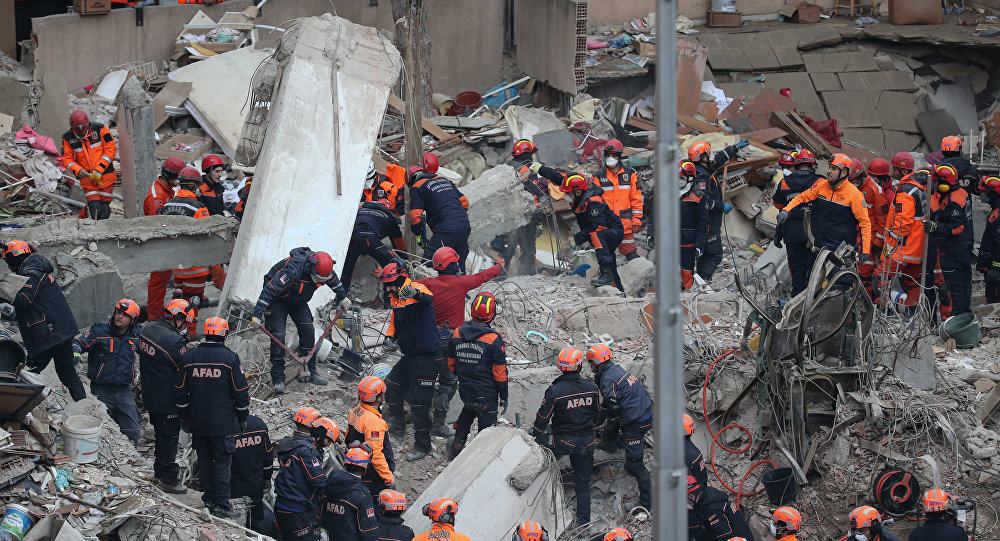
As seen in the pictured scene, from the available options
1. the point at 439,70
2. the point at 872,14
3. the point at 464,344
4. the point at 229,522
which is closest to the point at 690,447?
the point at 464,344

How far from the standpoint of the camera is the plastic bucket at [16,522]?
603 cm

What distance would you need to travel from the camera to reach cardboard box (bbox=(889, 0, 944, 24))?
60.8 feet

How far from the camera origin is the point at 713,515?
25.6 ft

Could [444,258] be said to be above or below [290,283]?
above

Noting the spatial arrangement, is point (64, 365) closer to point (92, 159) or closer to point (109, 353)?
point (109, 353)

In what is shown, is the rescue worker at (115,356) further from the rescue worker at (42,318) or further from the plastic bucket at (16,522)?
the plastic bucket at (16,522)

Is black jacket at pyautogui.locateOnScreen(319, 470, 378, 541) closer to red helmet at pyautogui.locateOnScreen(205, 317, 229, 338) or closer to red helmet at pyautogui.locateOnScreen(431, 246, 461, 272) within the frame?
red helmet at pyautogui.locateOnScreen(205, 317, 229, 338)

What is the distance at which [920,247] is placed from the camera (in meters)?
11.5

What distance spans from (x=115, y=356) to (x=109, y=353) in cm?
5

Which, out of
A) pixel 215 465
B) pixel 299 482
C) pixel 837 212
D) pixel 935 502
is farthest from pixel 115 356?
pixel 837 212

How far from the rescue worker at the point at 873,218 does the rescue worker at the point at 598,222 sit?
2628 mm

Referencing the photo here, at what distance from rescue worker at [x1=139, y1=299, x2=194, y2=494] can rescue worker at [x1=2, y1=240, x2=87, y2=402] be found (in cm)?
100

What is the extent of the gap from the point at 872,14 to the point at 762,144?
560cm

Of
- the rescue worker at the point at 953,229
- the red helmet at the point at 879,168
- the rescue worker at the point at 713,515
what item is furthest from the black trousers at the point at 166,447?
the red helmet at the point at 879,168
